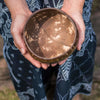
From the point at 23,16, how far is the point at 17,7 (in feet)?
0.18

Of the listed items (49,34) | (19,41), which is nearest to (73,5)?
(49,34)

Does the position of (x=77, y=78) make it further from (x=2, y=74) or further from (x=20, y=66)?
(x=2, y=74)

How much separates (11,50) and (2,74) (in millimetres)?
749

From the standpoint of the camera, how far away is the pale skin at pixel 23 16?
769 millimetres

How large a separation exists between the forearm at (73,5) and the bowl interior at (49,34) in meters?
0.08

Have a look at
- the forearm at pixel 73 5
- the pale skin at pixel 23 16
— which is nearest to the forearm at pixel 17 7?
the pale skin at pixel 23 16

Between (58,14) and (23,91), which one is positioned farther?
(23,91)

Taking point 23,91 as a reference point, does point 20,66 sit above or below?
above

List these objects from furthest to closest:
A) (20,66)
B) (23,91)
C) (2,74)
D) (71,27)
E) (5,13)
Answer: (2,74), (23,91), (20,66), (5,13), (71,27)

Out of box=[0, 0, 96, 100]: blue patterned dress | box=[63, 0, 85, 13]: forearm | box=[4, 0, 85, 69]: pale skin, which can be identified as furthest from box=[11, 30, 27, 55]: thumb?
box=[63, 0, 85, 13]: forearm

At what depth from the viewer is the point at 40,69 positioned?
968mm

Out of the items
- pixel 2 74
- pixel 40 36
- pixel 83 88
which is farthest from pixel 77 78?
pixel 2 74

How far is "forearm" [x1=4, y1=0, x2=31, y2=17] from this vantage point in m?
0.80

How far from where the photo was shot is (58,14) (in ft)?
2.49
